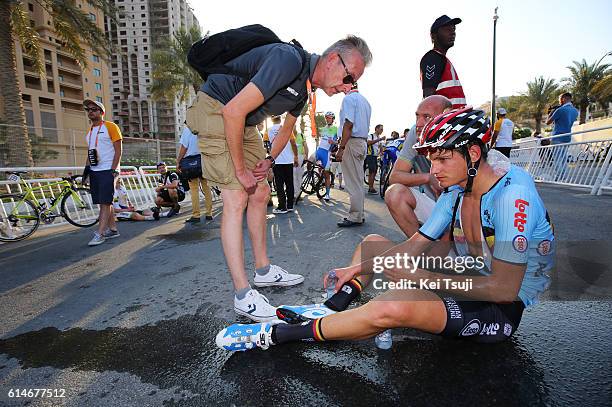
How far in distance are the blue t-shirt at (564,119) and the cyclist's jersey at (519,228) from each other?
9.99 metres

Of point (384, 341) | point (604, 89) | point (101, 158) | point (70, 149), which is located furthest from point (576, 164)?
point (604, 89)

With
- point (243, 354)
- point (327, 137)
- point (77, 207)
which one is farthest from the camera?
point (327, 137)

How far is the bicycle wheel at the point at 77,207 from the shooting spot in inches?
260

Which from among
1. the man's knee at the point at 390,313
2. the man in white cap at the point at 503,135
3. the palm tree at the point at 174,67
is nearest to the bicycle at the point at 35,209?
the man's knee at the point at 390,313

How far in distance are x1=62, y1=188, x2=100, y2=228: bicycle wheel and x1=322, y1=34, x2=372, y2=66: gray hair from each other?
6.45 metres

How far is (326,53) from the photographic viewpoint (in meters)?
2.25

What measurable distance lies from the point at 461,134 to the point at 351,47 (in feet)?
3.21

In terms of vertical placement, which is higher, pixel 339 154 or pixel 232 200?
pixel 339 154

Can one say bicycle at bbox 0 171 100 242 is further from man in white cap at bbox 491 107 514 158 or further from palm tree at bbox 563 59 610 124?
palm tree at bbox 563 59 610 124

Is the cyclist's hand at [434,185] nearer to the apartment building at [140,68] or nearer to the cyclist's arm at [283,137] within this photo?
the cyclist's arm at [283,137]

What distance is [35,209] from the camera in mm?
6020

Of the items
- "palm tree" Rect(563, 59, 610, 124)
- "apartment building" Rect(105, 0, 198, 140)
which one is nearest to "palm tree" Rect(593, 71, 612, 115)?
"palm tree" Rect(563, 59, 610, 124)

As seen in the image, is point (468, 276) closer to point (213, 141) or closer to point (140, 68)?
point (213, 141)

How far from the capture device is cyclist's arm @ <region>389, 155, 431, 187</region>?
118 inches
